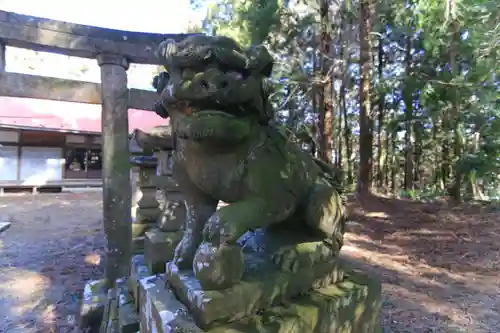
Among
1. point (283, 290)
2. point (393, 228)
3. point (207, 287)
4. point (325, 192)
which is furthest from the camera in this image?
point (393, 228)

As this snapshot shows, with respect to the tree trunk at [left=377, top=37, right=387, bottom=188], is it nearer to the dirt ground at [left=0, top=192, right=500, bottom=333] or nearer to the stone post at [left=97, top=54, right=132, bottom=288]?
the dirt ground at [left=0, top=192, right=500, bottom=333]

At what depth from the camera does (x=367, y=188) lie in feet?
26.7

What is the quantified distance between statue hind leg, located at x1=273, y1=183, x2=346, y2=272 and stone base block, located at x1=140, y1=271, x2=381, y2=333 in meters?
0.16

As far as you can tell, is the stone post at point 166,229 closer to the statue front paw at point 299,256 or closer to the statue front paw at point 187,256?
the statue front paw at point 187,256

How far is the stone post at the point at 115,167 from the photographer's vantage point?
3.53 m

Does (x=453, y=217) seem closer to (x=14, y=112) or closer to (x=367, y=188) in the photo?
(x=367, y=188)

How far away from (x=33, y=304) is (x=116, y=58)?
2754mm

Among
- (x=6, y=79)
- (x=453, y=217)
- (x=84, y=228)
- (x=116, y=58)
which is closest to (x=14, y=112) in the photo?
(x=84, y=228)

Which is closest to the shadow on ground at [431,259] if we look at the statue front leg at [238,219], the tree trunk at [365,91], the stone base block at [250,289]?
the tree trunk at [365,91]

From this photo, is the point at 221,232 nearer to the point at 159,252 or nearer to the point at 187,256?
the point at 187,256

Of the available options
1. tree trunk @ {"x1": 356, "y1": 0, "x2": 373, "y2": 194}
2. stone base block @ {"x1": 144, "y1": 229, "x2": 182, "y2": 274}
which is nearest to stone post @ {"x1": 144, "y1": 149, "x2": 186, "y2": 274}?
stone base block @ {"x1": 144, "y1": 229, "x2": 182, "y2": 274}

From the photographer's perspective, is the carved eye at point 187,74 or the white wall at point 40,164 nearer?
the carved eye at point 187,74

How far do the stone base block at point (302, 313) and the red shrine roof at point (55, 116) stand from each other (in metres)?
10.6

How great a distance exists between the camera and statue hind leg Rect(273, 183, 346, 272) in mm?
1603
